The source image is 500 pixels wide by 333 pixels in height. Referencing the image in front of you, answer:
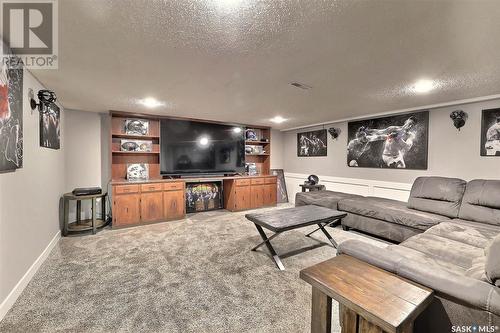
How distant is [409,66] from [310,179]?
3531 millimetres

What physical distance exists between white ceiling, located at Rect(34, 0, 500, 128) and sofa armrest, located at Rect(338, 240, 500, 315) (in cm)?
151

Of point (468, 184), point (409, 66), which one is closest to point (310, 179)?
point (468, 184)

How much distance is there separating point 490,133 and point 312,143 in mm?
3174

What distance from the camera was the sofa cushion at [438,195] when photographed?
9.68 ft

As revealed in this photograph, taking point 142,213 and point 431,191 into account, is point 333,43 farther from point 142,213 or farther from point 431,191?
point 142,213

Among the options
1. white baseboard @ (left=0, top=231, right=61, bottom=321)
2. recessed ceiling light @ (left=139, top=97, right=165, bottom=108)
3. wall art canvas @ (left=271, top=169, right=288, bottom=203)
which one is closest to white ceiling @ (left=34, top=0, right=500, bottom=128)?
recessed ceiling light @ (left=139, top=97, right=165, bottom=108)

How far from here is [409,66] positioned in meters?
2.10

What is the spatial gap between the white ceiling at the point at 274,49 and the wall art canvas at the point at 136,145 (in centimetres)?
127

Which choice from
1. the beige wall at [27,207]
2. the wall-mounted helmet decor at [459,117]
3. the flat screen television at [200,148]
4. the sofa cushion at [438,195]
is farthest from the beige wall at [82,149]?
the wall-mounted helmet decor at [459,117]

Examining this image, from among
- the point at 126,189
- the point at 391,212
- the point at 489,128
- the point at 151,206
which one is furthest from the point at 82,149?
the point at 489,128

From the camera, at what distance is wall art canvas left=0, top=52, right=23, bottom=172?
1676mm

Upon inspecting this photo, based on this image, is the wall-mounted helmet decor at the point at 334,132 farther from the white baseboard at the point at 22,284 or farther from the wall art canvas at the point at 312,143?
the white baseboard at the point at 22,284

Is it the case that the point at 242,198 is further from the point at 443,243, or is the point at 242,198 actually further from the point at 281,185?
the point at 443,243

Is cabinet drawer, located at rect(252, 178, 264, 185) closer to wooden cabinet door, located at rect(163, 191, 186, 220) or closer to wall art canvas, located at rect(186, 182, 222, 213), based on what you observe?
wall art canvas, located at rect(186, 182, 222, 213)
